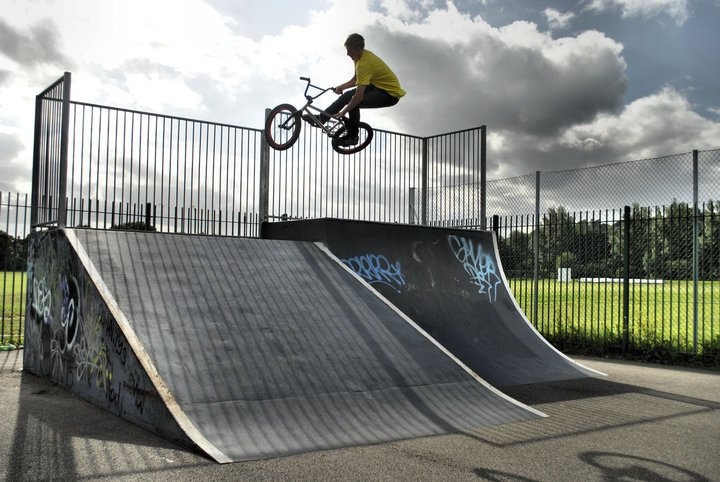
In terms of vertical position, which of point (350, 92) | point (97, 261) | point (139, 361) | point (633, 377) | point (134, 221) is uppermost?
point (350, 92)

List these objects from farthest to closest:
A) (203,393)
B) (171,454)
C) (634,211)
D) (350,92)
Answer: (634,211)
(350,92)
(203,393)
(171,454)

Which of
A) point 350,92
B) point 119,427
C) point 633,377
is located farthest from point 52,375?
point 633,377

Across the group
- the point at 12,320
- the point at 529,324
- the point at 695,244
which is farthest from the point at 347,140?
the point at 12,320

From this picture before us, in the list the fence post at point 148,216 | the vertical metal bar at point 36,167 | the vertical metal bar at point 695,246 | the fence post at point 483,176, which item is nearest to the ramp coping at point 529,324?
the fence post at point 483,176

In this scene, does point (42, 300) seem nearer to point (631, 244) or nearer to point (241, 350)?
point (241, 350)

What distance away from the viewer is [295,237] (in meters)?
9.49

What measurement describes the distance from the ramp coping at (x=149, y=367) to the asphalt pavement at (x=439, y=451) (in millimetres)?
111

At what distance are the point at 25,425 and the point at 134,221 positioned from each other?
4775 mm

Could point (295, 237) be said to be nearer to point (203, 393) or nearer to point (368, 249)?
point (368, 249)

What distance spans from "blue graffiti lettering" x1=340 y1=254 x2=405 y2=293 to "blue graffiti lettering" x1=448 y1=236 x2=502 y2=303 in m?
1.59

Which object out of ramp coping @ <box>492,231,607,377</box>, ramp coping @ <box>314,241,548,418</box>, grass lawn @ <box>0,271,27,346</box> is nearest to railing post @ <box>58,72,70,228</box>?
grass lawn @ <box>0,271,27,346</box>

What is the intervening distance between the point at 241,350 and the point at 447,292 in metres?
4.64

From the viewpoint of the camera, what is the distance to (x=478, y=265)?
10.6 m

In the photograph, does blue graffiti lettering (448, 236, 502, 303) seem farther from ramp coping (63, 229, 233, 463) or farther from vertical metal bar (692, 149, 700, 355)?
ramp coping (63, 229, 233, 463)
